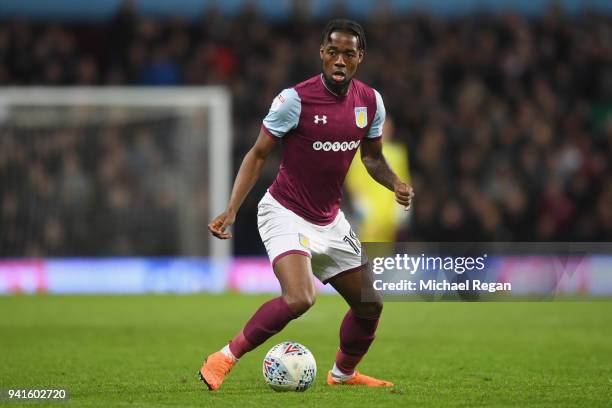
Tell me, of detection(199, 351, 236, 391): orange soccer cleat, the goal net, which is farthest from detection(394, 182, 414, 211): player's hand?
the goal net

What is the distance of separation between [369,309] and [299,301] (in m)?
0.63

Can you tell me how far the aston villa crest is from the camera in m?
6.94

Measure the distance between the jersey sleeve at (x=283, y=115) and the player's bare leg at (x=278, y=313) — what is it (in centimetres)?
73

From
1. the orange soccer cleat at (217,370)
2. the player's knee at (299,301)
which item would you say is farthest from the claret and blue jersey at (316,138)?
the orange soccer cleat at (217,370)

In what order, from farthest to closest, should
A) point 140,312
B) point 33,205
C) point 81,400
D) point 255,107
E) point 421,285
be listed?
point 255,107
point 33,205
point 140,312
point 421,285
point 81,400

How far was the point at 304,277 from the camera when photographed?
662cm

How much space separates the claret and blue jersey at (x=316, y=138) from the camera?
6777mm

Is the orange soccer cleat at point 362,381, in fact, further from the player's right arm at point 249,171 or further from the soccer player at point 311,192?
the player's right arm at point 249,171

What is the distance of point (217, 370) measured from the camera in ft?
22.1

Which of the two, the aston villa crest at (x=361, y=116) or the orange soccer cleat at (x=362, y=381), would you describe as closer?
the aston villa crest at (x=361, y=116)

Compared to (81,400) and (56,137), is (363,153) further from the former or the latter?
(56,137)

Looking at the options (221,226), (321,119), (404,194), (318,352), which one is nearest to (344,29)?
(321,119)

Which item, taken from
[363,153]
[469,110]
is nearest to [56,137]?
[469,110]

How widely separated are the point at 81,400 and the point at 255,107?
11.2 metres
